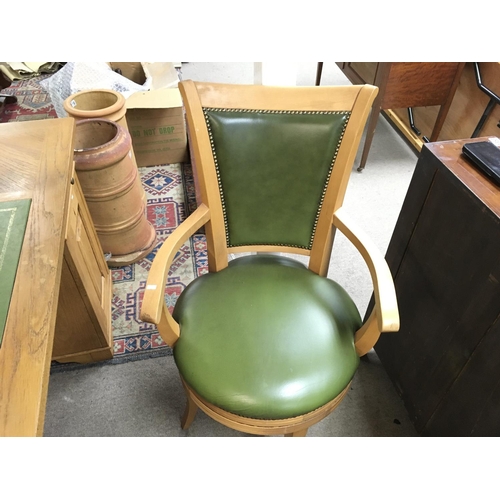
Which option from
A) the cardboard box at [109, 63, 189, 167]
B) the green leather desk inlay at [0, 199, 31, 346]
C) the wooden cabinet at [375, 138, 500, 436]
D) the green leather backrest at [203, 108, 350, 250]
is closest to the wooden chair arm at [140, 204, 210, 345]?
the green leather backrest at [203, 108, 350, 250]

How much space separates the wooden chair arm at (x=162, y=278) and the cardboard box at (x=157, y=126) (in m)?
1.31

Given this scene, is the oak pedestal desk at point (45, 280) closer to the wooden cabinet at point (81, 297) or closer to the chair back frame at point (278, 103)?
the wooden cabinet at point (81, 297)

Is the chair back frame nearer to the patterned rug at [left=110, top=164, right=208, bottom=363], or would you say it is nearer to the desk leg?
the patterned rug at [left=110, top=164, right=208, bottom=363]

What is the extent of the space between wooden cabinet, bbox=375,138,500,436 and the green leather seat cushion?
0.24 m

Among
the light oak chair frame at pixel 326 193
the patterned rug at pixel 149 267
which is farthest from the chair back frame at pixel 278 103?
the patterned rug at pixel 149 267

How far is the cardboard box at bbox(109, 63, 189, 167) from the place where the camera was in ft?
7.05

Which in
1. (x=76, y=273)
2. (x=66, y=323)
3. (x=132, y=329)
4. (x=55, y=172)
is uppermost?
→ (x=55, y=172)

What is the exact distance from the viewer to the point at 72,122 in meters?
1.21

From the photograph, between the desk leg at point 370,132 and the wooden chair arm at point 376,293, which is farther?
the desk leg at point 370,132

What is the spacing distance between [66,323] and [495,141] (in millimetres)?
1415

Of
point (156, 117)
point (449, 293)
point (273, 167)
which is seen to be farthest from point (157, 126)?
point (449, 293)

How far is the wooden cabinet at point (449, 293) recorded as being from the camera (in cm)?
88
